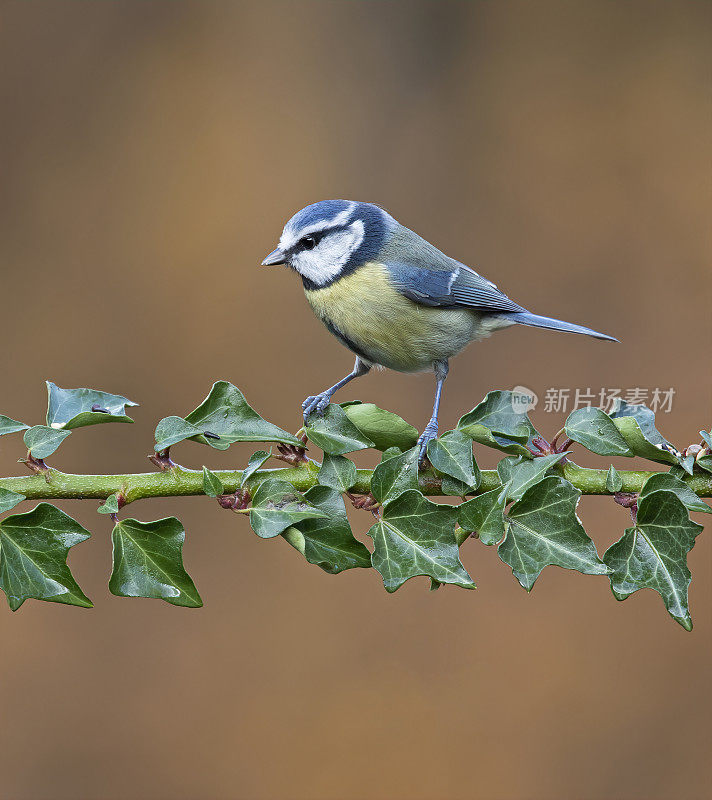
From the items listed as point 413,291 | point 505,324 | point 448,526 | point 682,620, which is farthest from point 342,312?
point 682,620

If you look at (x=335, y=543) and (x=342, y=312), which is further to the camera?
(x=342, y=312)

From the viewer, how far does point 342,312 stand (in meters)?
0.80

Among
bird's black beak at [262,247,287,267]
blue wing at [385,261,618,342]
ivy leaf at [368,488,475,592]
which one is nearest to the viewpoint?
ivy leaf at [368,488,475,592]

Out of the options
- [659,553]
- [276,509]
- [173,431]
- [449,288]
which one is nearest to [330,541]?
[276,509]

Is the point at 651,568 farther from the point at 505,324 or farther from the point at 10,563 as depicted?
the point at 10,563

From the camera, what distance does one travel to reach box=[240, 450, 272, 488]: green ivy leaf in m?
0.59

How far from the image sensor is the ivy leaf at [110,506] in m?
0.57

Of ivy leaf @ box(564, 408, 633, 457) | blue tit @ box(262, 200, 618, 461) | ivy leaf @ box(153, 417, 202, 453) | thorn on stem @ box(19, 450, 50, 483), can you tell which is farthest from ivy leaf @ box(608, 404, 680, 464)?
thorn on stem @ box(19, 450, 50, 483)

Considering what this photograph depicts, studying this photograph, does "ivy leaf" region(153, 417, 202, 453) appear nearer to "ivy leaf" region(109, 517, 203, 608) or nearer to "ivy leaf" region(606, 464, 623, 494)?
"ivy leaf" region(109, 517, 203, 608)

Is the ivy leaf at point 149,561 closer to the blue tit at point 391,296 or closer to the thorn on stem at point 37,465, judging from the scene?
the thorn on stem at point 37,465

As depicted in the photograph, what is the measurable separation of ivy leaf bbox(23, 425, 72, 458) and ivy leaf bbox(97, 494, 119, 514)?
2.3 inches

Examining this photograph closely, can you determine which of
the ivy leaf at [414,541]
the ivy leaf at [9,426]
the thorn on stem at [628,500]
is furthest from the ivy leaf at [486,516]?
the ivy leaf at [9,426]

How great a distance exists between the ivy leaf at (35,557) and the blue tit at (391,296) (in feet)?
0.90

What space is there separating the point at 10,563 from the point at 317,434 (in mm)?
242
